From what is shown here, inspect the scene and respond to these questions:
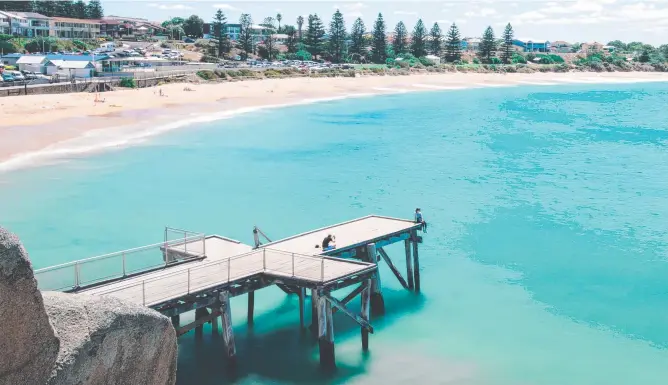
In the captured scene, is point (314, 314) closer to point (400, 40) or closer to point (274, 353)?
point (274, 353)

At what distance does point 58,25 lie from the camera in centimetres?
13750

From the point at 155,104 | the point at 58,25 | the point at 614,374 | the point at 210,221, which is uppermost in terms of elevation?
the point at 58,25

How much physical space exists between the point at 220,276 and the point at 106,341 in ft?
26.8

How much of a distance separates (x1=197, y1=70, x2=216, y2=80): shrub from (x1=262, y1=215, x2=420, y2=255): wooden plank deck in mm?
73771

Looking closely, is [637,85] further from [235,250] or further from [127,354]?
[127,354]

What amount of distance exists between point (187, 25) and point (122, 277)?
168 metres

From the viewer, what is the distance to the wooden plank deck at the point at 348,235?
21781 millimetres

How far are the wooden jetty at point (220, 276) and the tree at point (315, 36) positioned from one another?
13066 cm

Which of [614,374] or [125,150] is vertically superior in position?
[125,150]

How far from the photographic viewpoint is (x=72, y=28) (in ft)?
464

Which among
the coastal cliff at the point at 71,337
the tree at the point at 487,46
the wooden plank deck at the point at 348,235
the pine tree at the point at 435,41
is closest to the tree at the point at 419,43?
the pine tree at the point at 435,41

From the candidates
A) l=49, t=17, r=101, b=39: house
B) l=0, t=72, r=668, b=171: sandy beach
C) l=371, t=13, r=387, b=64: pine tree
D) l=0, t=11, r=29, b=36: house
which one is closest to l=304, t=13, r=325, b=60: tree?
l=371, t=13, r=387, b=64: pine tree

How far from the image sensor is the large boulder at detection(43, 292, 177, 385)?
9727mm

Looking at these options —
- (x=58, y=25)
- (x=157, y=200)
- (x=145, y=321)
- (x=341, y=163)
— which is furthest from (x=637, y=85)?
(x=145, y=321)
